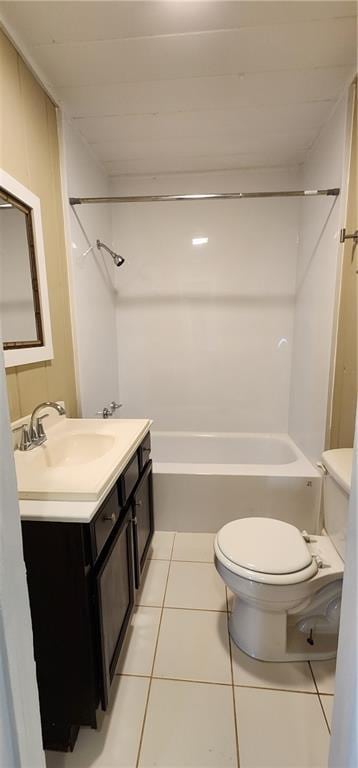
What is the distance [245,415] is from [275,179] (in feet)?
5.66

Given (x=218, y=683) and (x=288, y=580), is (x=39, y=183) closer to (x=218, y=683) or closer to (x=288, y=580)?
(x=288, y=580)

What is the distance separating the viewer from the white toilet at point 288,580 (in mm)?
1141

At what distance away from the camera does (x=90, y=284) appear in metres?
1.99

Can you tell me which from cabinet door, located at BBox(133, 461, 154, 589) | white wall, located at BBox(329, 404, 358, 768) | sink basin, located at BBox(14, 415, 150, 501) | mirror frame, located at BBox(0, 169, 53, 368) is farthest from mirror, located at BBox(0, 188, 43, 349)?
white wall, located at BBox(329, 404, 358, 768)

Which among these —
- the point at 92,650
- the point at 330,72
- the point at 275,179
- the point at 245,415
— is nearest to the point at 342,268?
the point at 330,72

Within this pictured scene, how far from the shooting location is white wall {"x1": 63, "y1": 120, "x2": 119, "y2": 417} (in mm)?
1746

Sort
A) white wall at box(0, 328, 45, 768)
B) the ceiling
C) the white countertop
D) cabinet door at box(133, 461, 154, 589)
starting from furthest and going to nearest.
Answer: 1. cabinet door at box(133, 461, 154, 589)
2. the ceiling
3. the white countertop
4. white wall at box(0, 328, 45, 768)

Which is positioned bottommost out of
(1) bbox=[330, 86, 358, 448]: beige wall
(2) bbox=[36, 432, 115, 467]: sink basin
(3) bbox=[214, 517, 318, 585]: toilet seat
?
(3) bbox=[214, 517, 318, 585]: toilet seat

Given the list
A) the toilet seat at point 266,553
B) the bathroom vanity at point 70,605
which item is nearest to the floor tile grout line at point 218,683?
the bathroom vanity at point 70,605

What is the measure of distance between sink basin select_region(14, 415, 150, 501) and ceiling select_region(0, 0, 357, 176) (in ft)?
4.82

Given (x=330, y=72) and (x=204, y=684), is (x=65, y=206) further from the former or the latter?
(x=204, y=684)

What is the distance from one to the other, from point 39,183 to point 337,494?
1793 millimetres

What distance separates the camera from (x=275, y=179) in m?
2.29

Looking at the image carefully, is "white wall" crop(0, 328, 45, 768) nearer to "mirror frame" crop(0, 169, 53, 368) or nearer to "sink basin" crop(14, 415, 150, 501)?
"sink basin" crop(14, 415, 150, 501)
